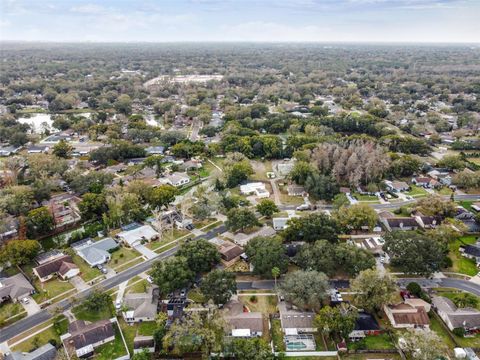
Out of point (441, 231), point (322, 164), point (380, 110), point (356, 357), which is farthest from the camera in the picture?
point (380, 110)

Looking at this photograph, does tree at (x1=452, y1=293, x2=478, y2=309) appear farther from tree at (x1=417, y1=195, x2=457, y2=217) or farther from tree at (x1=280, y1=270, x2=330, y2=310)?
tree at (x1=417, y1=195, x2=457, y2=217)

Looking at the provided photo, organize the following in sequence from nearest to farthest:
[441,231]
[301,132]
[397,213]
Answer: [441,231] → [397,213] → [301,132]

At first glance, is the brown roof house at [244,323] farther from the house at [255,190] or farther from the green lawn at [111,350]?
the house at [255,190]

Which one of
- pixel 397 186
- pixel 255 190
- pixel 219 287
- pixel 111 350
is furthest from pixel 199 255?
pixel 397 186

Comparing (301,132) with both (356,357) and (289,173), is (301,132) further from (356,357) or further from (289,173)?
(356,357)

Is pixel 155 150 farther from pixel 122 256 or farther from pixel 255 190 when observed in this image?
pixel 122 256

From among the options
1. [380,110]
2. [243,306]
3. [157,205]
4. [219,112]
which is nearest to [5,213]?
[157,205]
